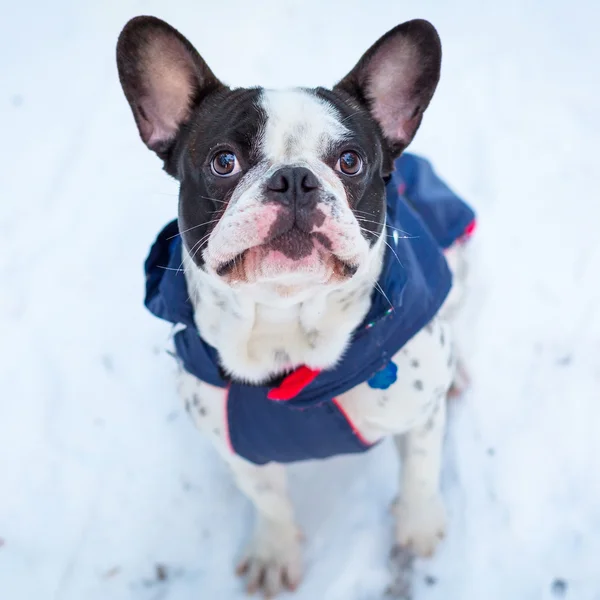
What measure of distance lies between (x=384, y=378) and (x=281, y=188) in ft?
Result: 2.56

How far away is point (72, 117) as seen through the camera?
4441mm

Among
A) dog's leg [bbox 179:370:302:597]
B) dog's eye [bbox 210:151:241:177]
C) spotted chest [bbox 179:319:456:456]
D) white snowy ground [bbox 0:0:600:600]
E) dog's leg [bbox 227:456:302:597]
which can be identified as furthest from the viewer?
white snowy ground [bbox 0:0:600:600]

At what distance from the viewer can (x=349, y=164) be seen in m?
2.02

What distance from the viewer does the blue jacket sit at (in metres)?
2.13

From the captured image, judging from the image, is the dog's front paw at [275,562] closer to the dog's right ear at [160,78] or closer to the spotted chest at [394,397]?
the spotted chest at [394,397]

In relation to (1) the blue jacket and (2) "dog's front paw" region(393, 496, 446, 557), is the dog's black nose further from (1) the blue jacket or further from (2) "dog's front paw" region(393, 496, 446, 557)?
(2) "dog's front paw" region(393, 496, 446, 557)

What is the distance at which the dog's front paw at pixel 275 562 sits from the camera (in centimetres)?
282

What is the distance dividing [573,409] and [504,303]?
65 centimetres

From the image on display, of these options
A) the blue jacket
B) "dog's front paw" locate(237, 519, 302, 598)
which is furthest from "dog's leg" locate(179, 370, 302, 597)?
the blue jacket

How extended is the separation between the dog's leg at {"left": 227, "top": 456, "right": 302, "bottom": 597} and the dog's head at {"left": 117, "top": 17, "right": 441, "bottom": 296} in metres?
1.13

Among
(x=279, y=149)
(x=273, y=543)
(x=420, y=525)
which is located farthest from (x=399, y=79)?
(x=273, y=543)

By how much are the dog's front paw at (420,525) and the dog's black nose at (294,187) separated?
5.15ft

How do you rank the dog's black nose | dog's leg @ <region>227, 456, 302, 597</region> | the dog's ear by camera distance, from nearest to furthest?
the dog's black nose < the dog's ear < dog's leg @ <region>227, 456, 302, 597</region>

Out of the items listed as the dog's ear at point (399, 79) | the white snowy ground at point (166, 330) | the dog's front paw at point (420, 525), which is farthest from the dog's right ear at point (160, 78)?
the dog's front paw at point (420, 525)
